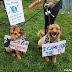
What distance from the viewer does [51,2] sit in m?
3.00

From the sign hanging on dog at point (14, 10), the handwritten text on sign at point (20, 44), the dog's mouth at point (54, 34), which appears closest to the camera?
the dog's mouth at point (54, 34)

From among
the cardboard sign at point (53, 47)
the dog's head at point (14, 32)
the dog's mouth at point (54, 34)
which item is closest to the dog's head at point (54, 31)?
the dog's mouth at point (54, 34)

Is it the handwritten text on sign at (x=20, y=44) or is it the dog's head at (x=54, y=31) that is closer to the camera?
the dog's head at (x=54, y=31)

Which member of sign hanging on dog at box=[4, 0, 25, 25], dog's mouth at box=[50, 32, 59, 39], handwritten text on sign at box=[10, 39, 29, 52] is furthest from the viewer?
sign hanging on dog at box=[4, 0, 25, 25]

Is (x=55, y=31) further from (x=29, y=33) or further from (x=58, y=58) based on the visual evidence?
(x=29, y=33)

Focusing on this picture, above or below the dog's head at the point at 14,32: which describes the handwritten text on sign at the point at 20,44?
below

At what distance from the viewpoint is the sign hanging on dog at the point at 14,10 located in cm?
445

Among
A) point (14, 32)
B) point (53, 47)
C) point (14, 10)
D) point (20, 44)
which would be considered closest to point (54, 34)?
point (53, 47)

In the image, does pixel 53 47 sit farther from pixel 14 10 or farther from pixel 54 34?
pixel 14 10

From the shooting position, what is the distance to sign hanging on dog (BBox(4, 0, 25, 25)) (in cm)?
445

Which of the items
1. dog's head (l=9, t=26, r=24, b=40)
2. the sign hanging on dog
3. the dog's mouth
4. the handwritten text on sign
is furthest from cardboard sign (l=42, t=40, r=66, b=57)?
the sign hanging on dog

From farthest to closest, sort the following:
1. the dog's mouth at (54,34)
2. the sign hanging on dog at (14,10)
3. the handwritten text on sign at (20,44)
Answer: the sign hanging on dog at (14,10) < the handwritten text on sign at (20,44) < the dog's mouth at (54,34)

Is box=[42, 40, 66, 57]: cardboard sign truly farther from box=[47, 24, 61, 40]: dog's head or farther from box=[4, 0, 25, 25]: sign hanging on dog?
box=[4, 0, 25, 25]: sign hanging on dog

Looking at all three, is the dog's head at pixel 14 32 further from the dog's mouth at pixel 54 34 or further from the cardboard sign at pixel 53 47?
the dog's mouth at pixel 54 34
